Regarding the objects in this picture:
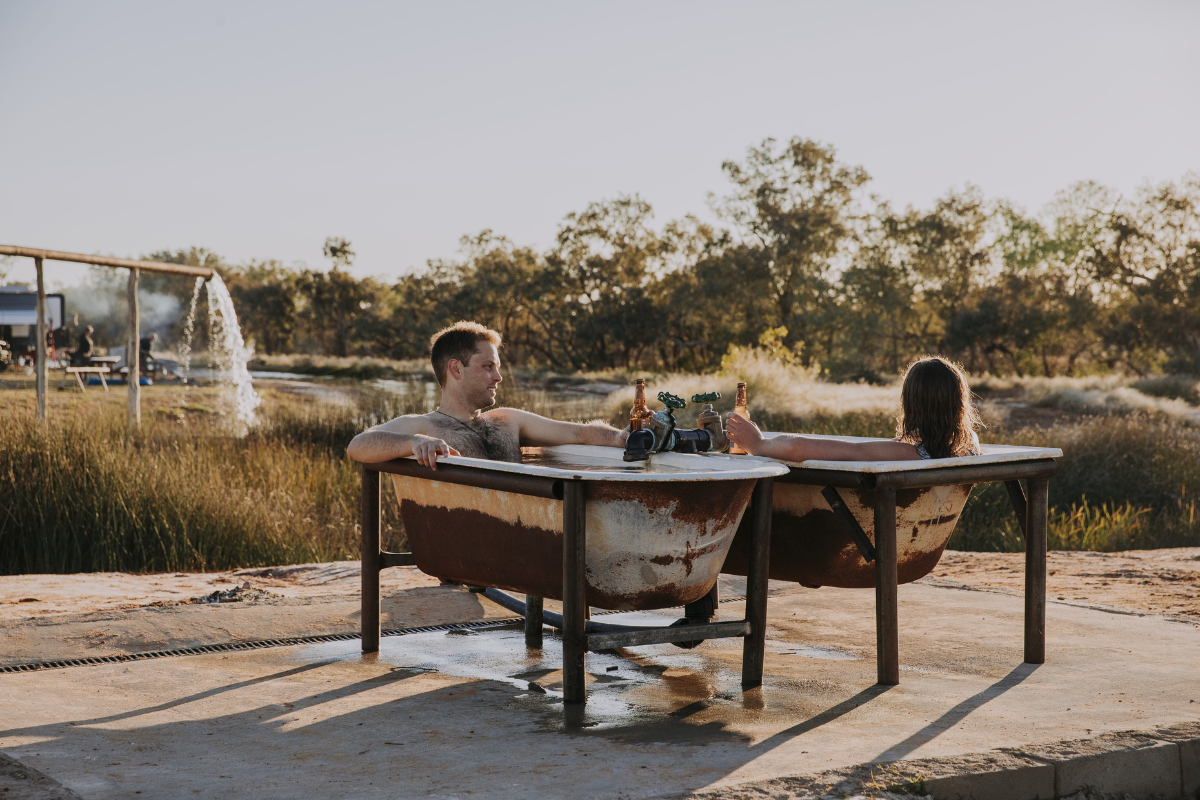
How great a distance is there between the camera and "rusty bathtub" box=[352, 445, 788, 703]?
108 inches

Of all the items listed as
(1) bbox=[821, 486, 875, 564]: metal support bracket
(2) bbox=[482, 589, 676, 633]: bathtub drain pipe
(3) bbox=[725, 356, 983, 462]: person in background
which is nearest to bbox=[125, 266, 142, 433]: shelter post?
(2) bbox=[482, 589, 676, 633]: bathtub drain pipe

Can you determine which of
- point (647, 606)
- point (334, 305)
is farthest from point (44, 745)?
point (334, 305)

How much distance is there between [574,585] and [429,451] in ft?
1.94

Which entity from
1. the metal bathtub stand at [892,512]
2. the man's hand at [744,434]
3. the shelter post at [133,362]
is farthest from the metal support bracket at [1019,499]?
the shelter post at [133,362]

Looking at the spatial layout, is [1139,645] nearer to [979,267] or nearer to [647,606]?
[647,606]

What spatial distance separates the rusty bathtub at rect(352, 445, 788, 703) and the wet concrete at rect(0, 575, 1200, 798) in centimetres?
25

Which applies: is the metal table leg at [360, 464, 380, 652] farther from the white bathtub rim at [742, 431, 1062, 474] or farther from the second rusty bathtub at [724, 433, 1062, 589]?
the white bathtub rim at [742, 431, 1062, 474]

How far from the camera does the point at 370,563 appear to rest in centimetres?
361

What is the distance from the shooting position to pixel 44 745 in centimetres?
250

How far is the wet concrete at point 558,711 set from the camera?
232cm

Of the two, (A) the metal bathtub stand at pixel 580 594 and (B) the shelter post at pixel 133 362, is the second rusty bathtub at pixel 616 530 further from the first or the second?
(B) the shelter post at pixel 133 362

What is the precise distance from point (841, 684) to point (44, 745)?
6.65ft

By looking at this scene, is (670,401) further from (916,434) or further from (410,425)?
(410,425)

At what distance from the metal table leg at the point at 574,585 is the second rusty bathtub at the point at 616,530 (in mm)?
43
